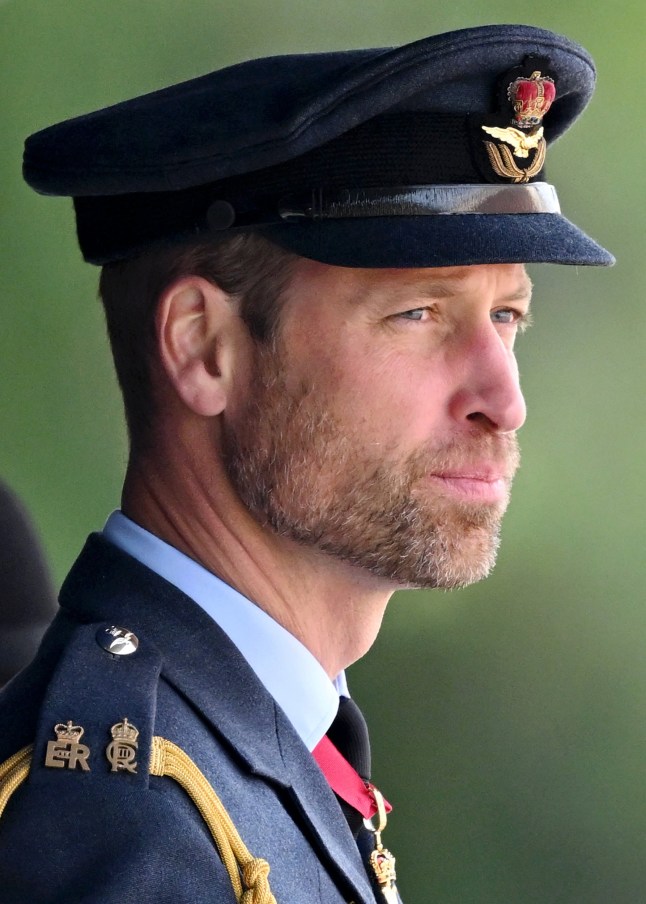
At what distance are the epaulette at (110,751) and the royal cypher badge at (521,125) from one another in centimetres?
51

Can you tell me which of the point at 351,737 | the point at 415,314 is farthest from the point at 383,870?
the point at 415,314

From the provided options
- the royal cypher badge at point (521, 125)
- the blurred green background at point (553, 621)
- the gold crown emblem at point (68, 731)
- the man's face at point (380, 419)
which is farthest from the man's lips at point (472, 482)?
the blurred green background at point (553, 621)

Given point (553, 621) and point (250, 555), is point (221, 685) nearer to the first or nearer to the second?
point (250, 555)

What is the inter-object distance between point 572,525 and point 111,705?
44.3 inches

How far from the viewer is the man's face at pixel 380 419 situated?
1.07 meters

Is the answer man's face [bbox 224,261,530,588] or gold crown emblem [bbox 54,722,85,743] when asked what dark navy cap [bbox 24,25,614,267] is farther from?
gold crown emblem [bbox 54,722,85,743]

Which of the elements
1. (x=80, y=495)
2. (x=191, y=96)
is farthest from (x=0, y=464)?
(x=191, y=96)

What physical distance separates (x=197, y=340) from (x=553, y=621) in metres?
0.96

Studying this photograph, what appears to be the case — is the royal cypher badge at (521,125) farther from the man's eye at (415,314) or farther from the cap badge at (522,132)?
the man's eye at (415,314)

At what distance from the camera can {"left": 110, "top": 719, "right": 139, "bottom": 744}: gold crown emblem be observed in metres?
0.86

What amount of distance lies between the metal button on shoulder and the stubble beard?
0.17m

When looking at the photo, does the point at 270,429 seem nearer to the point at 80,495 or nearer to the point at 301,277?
the point at 301,277

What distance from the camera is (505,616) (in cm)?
191

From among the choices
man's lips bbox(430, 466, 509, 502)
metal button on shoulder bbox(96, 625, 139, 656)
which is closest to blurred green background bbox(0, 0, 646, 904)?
man's lips bbox(430, 466, 509, 502)
